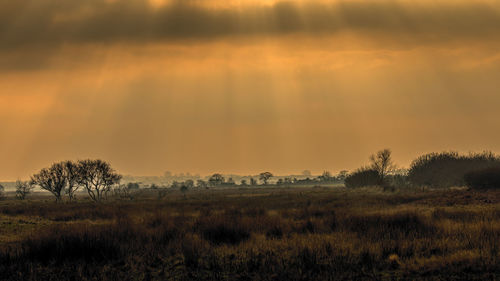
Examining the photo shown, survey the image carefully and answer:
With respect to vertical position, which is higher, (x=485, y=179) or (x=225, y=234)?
(x=485, y=179)

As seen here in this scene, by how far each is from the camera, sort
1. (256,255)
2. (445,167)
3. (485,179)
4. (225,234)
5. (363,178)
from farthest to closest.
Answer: (363,178) → (445,167) → (485,179) → (225,234) → (256,255)

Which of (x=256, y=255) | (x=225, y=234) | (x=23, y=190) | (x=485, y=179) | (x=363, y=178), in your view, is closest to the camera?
(x=256, y=255)

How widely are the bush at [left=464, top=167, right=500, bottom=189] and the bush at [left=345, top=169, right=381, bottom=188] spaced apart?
31991 millimetres

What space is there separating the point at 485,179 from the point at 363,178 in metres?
47.1

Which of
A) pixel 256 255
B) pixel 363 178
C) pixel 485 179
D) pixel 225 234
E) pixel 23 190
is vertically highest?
pixel 23 190

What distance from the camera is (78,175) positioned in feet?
246

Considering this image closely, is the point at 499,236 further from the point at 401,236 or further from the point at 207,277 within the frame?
the point at 207,277

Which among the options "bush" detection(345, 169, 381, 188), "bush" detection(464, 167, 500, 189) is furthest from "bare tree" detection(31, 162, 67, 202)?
"bush" detection(464, 167, 500, 189)

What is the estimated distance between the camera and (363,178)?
88.8 meters

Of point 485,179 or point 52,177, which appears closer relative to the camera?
point 485,179

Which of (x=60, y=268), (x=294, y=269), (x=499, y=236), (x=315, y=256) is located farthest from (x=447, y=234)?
(x=60, y=268)

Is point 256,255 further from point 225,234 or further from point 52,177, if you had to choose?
point 52,177

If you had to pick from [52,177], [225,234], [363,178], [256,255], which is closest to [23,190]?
[52,177]

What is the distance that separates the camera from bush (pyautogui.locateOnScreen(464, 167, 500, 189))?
40.8m
